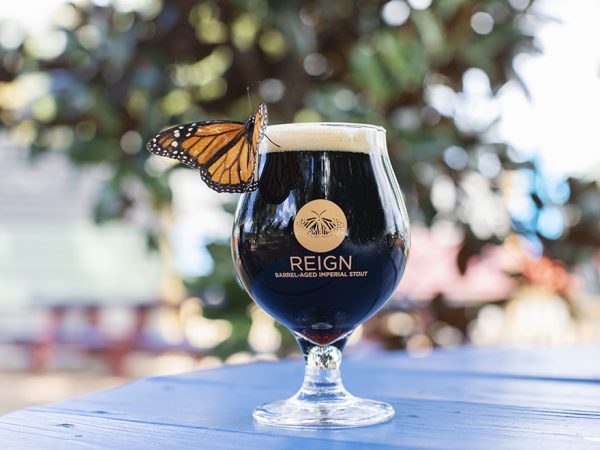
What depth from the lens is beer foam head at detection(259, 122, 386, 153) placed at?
2.73 feet

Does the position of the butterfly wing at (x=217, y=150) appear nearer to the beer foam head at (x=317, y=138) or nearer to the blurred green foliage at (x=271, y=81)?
the beer foam head at (x=317, y=138)

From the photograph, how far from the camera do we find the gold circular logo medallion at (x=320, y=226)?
0.79 meters

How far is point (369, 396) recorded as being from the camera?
0.95 metres

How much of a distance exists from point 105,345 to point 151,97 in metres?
4.79

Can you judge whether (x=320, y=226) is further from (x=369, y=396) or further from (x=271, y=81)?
(x=271, y=81)

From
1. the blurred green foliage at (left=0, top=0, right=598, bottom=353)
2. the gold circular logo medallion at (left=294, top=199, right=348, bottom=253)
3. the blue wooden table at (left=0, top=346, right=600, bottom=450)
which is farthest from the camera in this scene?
the blurred green foliage at (left=0, top=0, right=598, bottom=353)

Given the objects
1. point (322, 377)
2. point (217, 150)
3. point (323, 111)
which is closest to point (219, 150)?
point (217, 150)

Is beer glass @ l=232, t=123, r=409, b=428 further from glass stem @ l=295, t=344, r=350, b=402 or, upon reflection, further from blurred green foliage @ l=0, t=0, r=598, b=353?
blurred green foliage @ l=0, t=0, r=598, b=353

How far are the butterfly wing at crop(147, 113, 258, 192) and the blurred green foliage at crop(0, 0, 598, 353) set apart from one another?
780mm

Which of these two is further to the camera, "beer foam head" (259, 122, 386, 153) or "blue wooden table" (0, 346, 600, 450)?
"beer foam head" (259, 122, 386, 153)

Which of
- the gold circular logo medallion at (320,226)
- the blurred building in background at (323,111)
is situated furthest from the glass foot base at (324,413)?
the blurred building in background at (323,111)

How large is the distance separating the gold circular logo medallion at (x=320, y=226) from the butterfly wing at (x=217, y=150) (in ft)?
0.23

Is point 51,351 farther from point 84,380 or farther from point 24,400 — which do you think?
point 24,400

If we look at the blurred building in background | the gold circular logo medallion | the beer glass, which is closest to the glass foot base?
the beer glass
